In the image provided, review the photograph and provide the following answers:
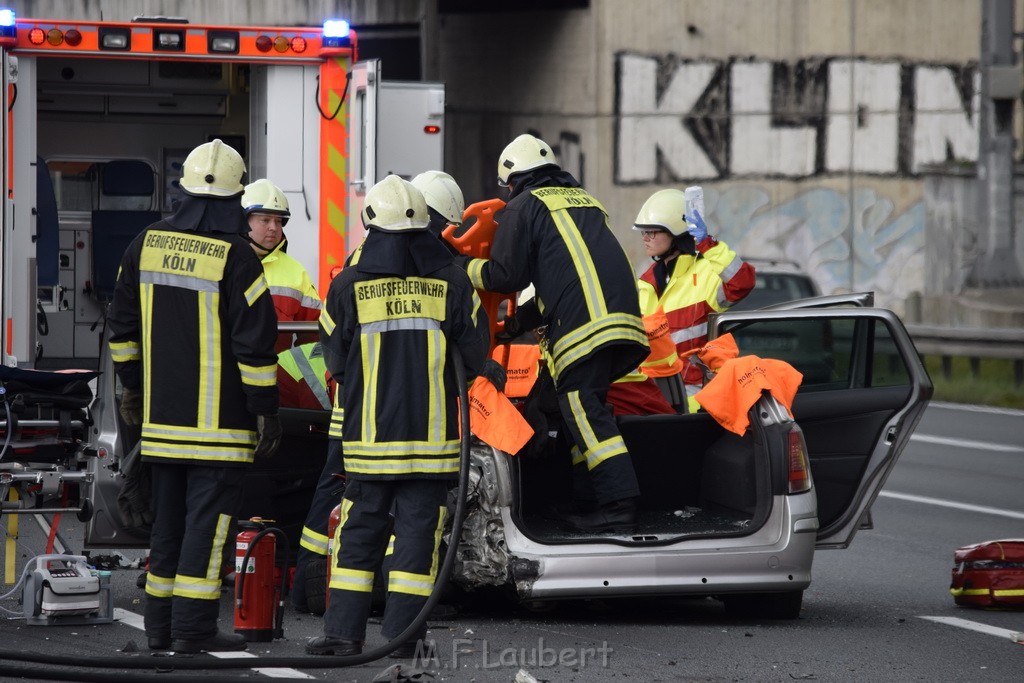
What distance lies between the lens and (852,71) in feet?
81.9

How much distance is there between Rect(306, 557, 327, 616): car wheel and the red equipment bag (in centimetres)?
297

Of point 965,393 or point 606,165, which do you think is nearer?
point 965,393

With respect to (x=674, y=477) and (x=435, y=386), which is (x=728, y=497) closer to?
(x=674, y=477)

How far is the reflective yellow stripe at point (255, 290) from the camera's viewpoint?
624 centimetres

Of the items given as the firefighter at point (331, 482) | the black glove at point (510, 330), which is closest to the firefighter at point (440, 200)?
the firefighter at point (331, 482)

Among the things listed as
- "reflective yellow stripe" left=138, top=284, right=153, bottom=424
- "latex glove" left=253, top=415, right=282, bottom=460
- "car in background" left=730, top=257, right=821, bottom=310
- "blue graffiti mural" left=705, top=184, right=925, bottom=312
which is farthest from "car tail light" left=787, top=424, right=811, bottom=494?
"blue graffiti mural" left=705, top=184, right=925, bottom=312

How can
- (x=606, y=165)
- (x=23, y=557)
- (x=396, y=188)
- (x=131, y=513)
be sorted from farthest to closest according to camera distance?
1. (x=606, y=165)
2. (x=23, y=557)
3. (x=131, y=513)
4. (x=396, y=188)

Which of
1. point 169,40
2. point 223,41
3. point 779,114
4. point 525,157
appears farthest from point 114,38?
point 779,114

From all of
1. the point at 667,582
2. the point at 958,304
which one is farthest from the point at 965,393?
the point at 667,582

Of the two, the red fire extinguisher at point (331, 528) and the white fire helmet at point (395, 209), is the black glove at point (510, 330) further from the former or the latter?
the white fire helmet at point (395, 209)

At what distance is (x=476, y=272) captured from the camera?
710 cm

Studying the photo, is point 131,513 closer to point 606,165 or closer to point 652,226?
point 652,226

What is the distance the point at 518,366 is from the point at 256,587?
172 centimetres

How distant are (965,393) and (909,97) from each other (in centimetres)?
956
